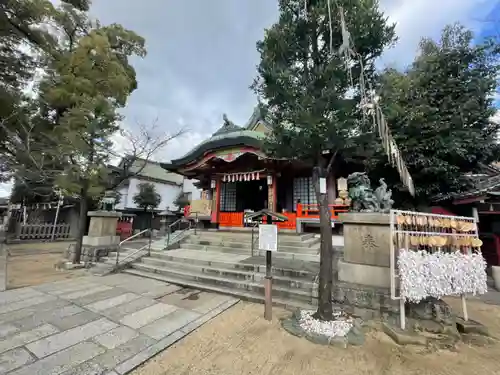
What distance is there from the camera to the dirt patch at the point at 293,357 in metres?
2.74

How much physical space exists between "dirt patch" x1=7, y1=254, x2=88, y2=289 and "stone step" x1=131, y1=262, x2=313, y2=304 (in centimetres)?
199

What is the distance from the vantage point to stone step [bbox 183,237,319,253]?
24.8ft

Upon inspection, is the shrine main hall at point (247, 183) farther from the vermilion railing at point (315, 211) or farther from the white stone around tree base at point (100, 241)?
the white stone around tree base at point (100, 241)

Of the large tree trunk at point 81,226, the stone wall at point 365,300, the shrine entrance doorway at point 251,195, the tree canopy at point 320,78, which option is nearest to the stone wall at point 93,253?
the large tree trunk at point 81,226

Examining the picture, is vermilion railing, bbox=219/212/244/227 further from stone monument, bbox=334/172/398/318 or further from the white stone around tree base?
stone monument, bbox=334/172/398/318

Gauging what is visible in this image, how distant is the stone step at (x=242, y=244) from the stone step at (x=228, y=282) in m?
2.46

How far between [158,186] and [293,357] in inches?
1088

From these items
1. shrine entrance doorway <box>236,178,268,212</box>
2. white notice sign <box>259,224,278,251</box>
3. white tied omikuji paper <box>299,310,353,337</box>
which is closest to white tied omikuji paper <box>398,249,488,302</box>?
white tied omikuji paper <box>299,310,353,337</box>

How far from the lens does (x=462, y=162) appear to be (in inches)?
316

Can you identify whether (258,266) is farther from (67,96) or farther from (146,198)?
(146,198)

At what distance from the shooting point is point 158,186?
27.8 meters

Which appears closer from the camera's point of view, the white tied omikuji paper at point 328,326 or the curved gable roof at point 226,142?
the white tied omikuji paper at point 328,326

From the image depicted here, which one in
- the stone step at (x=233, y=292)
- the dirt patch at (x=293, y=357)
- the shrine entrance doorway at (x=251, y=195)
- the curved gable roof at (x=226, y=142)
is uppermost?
the curved gable roof at (x=226, y=142)

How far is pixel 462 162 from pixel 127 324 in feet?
36.4
